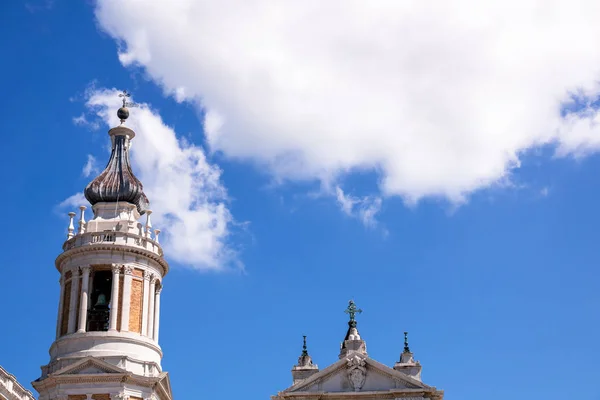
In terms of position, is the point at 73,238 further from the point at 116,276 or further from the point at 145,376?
the point at 145,376

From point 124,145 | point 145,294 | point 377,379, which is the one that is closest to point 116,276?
point 145,294

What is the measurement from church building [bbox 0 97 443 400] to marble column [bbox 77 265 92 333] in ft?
0.19

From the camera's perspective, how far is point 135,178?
67.1 m

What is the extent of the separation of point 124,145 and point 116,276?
10702mm

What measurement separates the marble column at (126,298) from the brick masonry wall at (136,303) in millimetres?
297

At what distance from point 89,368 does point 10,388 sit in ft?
29.8

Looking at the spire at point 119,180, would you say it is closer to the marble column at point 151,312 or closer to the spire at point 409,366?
the marble column at point 151,312

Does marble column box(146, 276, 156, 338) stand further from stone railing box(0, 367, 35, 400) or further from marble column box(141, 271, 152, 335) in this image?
stone railing box(0, 367, 35, 400)

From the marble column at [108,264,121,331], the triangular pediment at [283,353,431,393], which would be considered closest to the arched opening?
the marble column at [108,264,121,331]

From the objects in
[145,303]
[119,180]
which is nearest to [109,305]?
[145,303]

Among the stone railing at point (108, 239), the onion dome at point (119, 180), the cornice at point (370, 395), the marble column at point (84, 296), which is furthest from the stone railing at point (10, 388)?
the onion dome at point (119, 180)

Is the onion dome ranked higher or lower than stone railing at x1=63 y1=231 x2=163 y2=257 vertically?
higher

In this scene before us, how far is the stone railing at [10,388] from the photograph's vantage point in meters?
48.9

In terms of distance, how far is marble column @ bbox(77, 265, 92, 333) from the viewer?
198 feet
